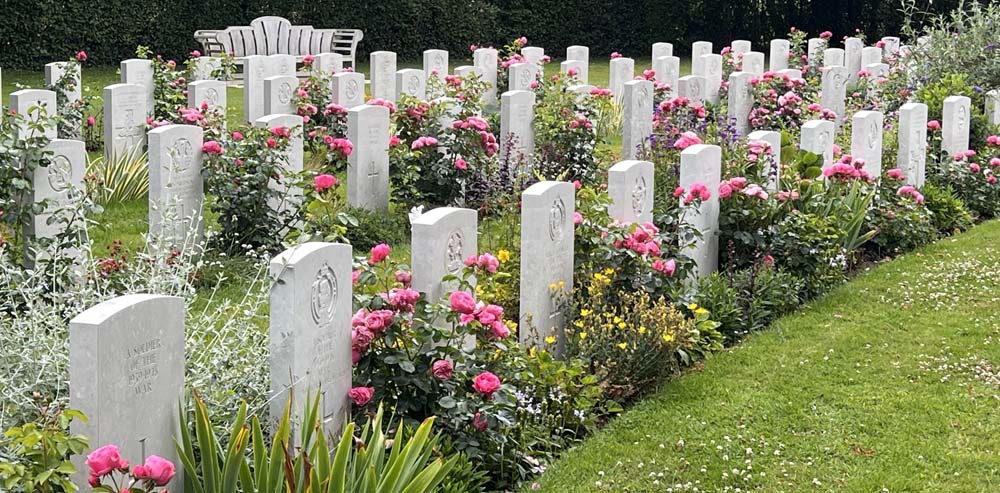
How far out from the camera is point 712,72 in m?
15.8

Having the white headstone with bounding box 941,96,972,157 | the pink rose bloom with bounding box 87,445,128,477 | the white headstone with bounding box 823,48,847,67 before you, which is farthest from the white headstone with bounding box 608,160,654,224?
the white headstone with bounding box 823,48,847,67

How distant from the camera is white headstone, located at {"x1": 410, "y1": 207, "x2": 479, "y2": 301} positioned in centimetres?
558

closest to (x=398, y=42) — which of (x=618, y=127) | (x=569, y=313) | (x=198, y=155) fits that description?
(x=618, y=127)

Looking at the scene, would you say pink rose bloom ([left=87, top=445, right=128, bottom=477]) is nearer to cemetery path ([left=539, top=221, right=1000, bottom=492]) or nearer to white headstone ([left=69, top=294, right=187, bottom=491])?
white headstone ([left=69, top=294, right=187, bottom=491])

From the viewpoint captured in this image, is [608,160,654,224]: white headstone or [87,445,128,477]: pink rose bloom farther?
[608,160,654,224]: white headstone

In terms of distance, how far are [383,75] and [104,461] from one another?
12.1 m

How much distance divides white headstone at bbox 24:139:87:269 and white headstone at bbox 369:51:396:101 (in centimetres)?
811

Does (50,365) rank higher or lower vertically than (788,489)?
higher

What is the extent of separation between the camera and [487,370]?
5.59m

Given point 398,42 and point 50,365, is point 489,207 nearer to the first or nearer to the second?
point 50,365

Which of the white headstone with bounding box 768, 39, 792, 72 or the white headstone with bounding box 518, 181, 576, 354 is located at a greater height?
the white headstone with bounding box 768, 39, 792, 72

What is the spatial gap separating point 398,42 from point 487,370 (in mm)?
20559

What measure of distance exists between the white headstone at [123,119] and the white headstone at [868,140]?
579cm

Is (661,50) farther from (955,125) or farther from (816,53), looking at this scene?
(955,125)
